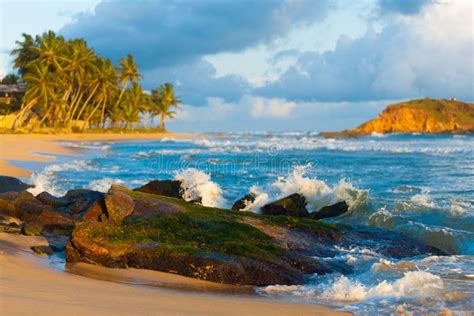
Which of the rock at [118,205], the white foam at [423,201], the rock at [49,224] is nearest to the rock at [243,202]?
the white foam at [423,201]

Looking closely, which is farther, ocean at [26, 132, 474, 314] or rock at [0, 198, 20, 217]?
rock at [0, 198, 20, 217]

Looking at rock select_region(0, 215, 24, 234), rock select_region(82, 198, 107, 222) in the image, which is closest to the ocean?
rock select_region(82, 198, 107, 222)

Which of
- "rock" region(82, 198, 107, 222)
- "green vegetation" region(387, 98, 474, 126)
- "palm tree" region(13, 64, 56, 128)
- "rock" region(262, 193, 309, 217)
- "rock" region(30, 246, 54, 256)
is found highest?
"green vegetation" region(387, 98, 474, 126)

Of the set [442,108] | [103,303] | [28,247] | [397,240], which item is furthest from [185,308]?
[442,108]

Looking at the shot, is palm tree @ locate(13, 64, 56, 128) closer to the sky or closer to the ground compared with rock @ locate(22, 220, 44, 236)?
closer to the sky

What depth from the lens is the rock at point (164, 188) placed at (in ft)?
40.3

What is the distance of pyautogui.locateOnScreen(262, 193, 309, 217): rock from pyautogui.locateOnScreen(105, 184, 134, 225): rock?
14.0 feet

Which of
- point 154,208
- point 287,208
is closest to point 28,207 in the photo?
point 154,208

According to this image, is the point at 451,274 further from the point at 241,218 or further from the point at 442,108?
the point at 442,108

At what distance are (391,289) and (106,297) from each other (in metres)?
3.05

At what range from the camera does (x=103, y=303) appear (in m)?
4.62

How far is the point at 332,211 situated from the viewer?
464 inches

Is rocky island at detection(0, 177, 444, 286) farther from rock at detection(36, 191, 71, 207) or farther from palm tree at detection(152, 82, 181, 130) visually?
palm tree at detection(152, 82, 181, 130)

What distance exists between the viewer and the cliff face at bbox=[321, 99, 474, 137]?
112688 mm
